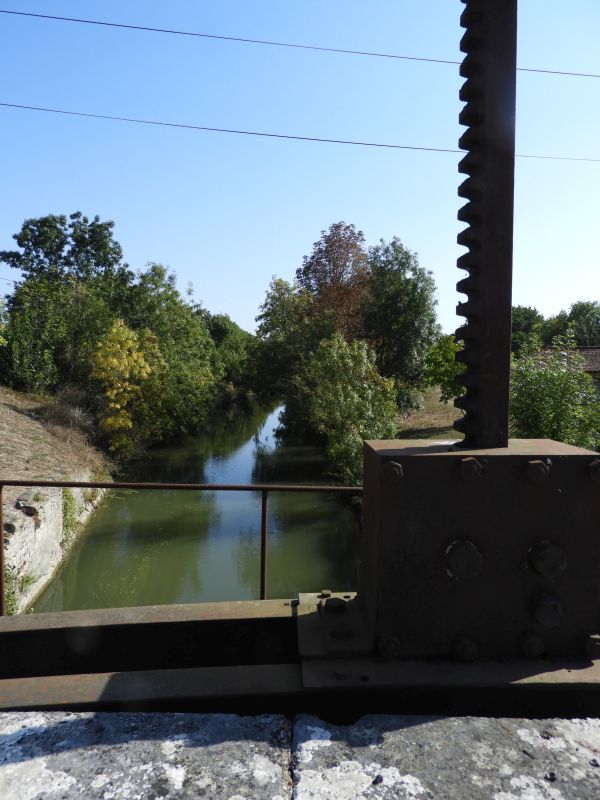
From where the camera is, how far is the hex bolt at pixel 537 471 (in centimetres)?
208

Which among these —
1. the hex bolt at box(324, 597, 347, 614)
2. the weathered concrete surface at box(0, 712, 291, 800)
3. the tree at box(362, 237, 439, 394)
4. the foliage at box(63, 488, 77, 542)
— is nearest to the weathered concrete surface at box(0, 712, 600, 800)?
the weathered concrete surface at box(0, 712, 291, 800)

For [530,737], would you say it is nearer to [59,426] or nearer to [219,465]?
[59,426]

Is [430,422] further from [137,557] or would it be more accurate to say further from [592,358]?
[137,557]

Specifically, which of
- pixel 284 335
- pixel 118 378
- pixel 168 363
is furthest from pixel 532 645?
pixel 284 335

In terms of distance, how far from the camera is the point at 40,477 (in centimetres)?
1588

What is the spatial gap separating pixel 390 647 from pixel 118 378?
968 inches

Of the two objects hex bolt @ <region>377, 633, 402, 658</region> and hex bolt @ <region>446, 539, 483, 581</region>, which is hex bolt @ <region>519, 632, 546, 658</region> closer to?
hex bolt @ <region>446, 539, 483, 581</region>

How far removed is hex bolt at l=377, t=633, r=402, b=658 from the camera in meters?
2.12

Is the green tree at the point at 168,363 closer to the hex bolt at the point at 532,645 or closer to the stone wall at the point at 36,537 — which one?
the stone wall at the point at 36,537

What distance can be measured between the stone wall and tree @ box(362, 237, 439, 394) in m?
21.2

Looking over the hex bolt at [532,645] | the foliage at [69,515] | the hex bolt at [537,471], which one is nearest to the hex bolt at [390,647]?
the hex bolt at [532,645]

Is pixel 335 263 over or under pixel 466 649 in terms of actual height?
over

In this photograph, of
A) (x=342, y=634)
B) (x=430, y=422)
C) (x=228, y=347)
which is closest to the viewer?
(x=342, y=634)

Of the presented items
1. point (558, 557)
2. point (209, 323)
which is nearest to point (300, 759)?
point (558, 557)
